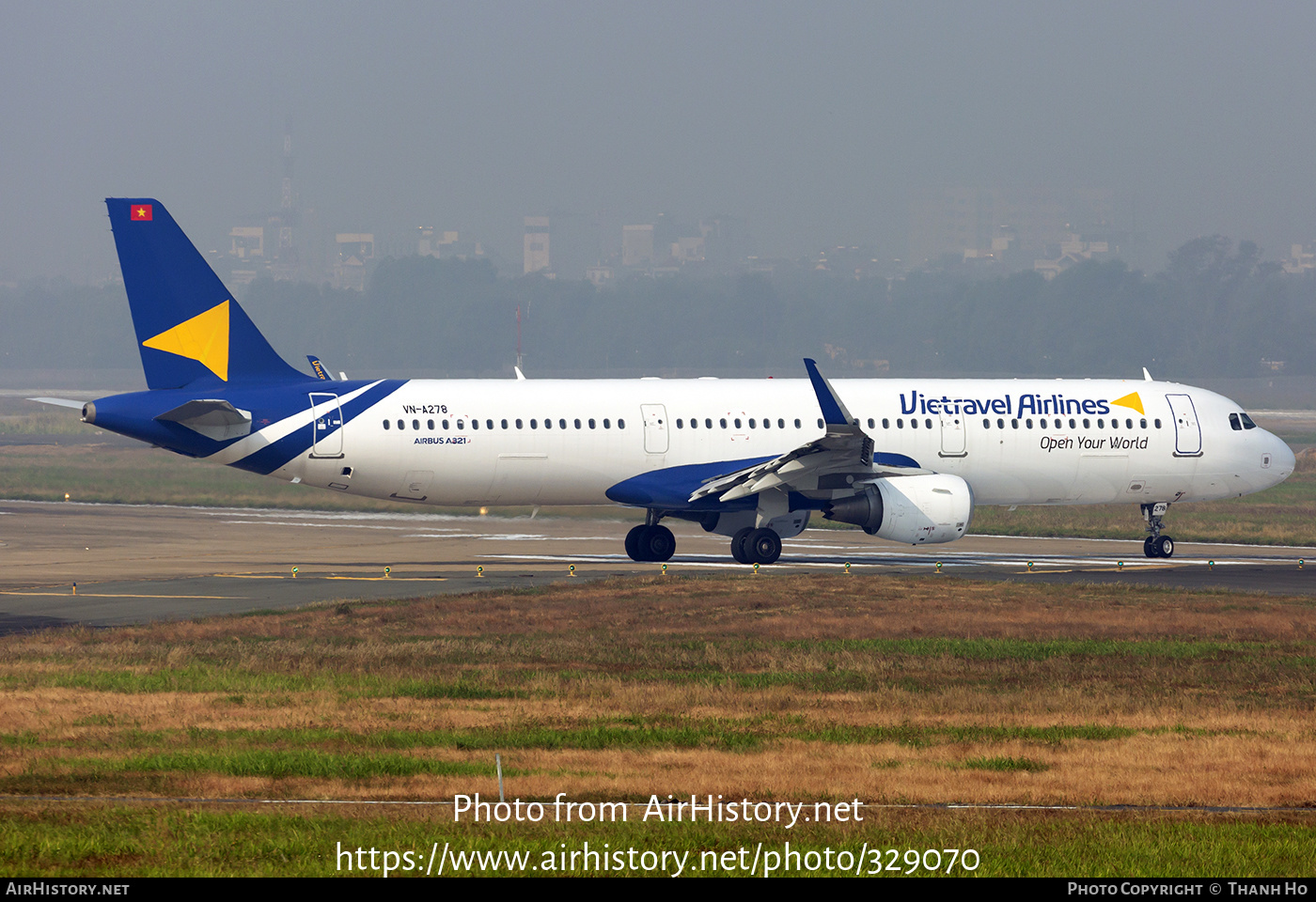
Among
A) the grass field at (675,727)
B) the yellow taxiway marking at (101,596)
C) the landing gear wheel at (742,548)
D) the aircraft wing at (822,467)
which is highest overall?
the aircraft wing at (822,467)

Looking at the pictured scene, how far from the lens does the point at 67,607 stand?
2800 centimetres

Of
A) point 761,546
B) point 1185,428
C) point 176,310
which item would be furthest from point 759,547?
point 176,310

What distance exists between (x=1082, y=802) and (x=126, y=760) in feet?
29.3

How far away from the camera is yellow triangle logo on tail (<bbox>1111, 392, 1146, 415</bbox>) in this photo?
4000 centimetres

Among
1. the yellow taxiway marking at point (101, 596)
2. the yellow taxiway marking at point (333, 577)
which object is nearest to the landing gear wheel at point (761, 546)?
the yellow taxiway marking at point (333, 577)

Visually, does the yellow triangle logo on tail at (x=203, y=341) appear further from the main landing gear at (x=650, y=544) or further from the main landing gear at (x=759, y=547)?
the main landing gear at (x=759, y=547)

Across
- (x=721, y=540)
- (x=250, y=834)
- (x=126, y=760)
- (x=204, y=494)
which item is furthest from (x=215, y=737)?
(x=204, y=494)

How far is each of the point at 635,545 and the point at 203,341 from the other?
11.2 metres

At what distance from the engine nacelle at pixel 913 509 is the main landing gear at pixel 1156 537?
7.07 meters

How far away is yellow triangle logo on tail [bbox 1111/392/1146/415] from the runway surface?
3.91 m

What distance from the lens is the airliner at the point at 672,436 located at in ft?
112

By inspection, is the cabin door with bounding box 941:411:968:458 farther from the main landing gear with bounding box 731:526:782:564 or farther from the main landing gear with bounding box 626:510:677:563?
the main landing gear with bounding box 626:510:677:563

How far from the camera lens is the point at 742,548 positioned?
120ft

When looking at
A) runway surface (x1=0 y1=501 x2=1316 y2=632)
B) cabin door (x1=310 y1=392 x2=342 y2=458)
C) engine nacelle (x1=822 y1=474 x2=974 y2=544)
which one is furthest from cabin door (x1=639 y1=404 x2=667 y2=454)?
cabin door (x1=310 y1=392 x2=342 y2=458)
